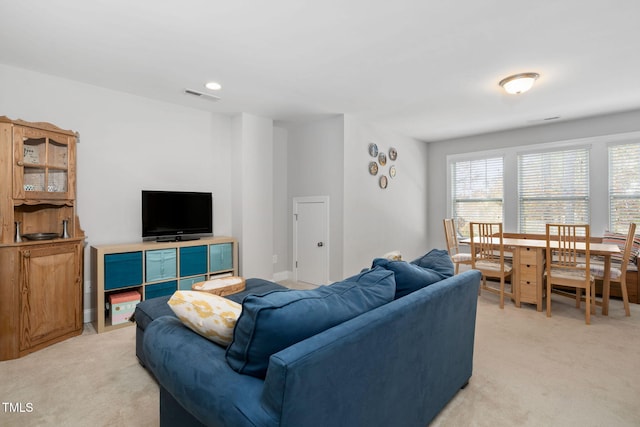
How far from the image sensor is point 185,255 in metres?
3.82

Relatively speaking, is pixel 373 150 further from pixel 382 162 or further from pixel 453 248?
pixel 453 248

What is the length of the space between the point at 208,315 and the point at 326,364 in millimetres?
592

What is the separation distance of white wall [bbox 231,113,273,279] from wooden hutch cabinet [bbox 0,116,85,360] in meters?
1.84

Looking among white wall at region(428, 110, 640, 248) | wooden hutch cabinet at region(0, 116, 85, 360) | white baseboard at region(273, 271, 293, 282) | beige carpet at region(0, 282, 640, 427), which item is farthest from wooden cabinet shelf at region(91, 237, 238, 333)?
white wall at region(428, 110, 640, 248)

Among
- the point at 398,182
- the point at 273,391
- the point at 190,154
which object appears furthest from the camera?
the point at 398,182

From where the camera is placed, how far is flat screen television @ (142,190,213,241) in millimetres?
3787

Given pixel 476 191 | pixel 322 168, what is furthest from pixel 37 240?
pixel 476 191

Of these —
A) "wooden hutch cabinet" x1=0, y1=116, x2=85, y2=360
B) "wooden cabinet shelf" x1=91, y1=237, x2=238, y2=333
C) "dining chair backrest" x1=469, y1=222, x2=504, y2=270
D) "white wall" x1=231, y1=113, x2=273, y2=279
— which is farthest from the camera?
"white wall" x1=231, y1=113, x2=273, y2=279

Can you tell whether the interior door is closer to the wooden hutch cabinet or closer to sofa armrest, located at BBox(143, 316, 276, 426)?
the wooden hutch cabinet

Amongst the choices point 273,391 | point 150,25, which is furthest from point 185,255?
point 273,391

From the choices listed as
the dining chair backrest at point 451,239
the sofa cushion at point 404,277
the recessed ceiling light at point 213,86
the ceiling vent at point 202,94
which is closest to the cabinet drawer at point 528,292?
the dining chair backrest at point 451,239

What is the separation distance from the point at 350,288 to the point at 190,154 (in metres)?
3.56

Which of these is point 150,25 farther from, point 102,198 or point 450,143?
point 450,143

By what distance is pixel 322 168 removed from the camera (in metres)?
4.95
